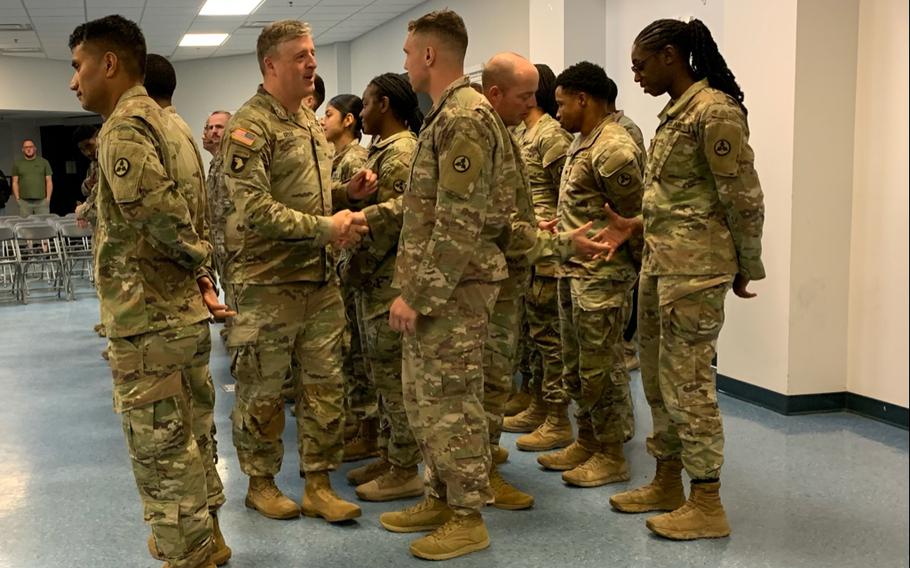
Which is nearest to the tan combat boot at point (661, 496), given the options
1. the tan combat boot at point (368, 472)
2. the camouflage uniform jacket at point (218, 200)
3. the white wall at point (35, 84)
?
the tan combat boot at point (368, 472)

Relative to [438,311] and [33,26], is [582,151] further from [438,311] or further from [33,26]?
[33,26]

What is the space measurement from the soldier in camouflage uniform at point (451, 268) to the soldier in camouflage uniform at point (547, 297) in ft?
4.19

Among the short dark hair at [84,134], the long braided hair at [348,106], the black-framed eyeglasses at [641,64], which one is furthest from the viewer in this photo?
the short dark hair at [84,134]

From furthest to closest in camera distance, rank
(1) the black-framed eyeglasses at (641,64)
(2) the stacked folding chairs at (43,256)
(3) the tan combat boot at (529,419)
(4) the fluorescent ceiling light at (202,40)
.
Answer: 1. (4) the fluorescent ceiling light at (202,40)
2. (2) the stacked folding chairs at (43,256)
3. (3) the tan combat boot at (529,419)
4. (1) the black-framed eyeglasses at (641,64)

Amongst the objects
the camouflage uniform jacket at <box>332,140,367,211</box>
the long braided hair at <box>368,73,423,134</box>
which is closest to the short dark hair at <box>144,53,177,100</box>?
the camouflage uniform jacket at <box>332,140,367,211</box>

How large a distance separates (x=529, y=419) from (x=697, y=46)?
216 centimetres

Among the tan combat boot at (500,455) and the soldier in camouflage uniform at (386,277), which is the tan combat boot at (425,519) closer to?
the soldier in camouflage uniform at (386,277)

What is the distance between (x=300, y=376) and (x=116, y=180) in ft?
3.77

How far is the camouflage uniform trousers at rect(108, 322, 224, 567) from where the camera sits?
7.80ft

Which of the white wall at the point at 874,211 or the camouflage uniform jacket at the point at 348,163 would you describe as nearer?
the camouflage uniform jacket at the point at 348,163

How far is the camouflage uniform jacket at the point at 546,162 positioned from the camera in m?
4.10

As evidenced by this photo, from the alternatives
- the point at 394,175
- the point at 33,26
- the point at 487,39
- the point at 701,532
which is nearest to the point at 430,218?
the point at 394,175

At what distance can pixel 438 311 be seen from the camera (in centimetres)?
266

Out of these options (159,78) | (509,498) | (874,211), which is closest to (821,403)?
(874,211)
